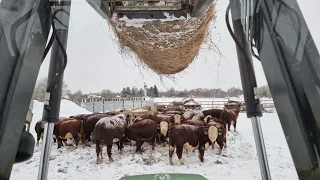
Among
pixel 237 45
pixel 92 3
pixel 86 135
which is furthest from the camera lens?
pixel 86 135

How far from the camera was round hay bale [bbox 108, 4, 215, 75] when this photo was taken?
178 centimetres

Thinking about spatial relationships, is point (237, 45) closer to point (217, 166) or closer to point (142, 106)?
point (217, 166)

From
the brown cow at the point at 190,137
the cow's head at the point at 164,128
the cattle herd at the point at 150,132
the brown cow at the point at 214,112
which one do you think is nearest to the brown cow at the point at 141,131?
the cattle herd at the point at 150,132

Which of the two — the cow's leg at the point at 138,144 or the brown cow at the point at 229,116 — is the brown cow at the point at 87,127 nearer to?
the cow's leg at the point at 138,144

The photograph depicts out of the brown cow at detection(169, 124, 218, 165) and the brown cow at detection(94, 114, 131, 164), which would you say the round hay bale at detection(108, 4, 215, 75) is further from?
the brown cow at detection(94, 114, 131, 164)

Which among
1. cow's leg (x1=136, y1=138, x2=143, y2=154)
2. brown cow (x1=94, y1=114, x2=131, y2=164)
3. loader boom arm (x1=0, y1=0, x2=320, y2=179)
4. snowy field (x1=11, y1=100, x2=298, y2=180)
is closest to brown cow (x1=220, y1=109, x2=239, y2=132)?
snowy field (x1=11, y1=100, x2=298, y2=180)

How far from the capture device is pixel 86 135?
5004 mm

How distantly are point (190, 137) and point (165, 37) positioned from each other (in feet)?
7.44

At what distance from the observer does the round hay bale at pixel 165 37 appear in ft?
5.83

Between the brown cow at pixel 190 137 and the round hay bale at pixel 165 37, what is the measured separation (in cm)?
148

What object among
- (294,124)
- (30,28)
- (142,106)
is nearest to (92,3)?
(30,28)

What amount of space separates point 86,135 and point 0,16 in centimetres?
484

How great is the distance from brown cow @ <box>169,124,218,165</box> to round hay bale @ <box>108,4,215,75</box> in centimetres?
148

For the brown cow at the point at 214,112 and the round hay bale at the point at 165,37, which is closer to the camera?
the round hay bale at the point at 165,37
